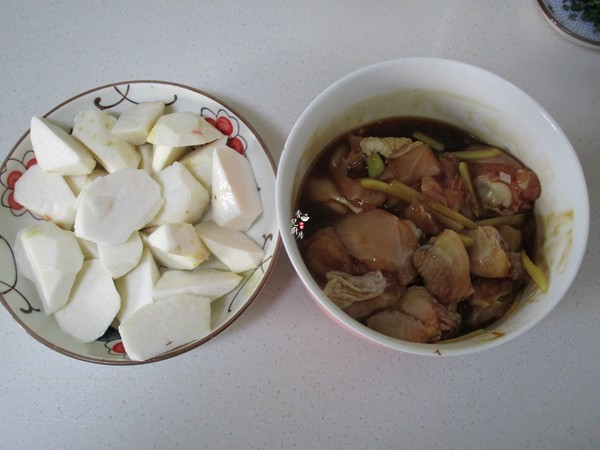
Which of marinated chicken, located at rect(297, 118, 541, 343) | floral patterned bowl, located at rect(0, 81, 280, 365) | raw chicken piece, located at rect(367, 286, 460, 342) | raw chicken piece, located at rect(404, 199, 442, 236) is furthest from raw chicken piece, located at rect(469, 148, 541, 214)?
floral patterned bowl, located at rect(0, 81, 280, 365)

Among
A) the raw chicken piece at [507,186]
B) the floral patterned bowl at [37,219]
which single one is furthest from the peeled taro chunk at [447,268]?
the floral patterned bowl at [37,219]

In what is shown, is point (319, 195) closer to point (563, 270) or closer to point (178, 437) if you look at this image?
point (563, 270)

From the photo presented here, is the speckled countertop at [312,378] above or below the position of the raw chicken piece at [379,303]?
below

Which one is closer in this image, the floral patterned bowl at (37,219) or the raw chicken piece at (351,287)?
the raw chicken piece at (351,287)

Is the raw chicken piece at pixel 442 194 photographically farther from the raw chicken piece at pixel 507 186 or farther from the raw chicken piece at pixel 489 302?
the raw chicken piece at pixel 489 302

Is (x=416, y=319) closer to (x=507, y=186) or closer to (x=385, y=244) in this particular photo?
(x=385, y=244)

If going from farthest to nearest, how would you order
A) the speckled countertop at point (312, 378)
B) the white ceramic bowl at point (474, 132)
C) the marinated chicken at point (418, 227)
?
the speckled countertop at point (312, 378), the marinated chicken at point (418, 227), the white ceramic bowl at point (474, 132)

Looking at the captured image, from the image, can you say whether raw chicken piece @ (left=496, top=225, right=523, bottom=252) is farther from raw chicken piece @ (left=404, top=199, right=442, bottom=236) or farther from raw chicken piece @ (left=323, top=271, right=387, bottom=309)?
raw chicken piece @ (left=323, top=271, right=387, bottom=309)
